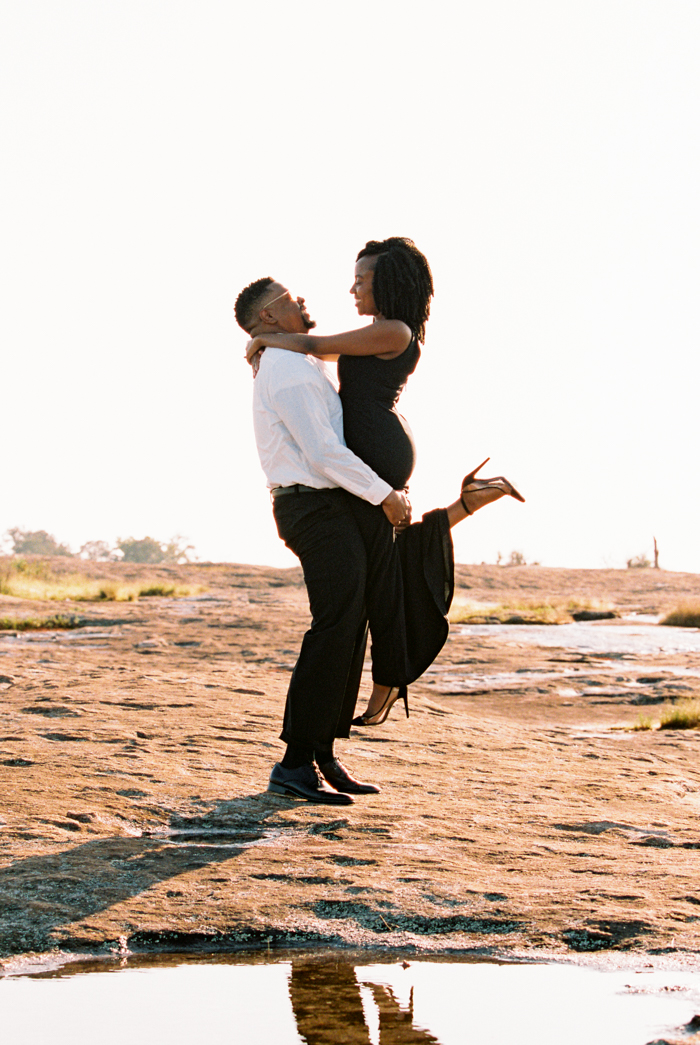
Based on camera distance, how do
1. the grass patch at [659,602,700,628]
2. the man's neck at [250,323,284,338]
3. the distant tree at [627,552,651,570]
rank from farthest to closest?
the distant tree at [627,552,651,570] → the grass patch at [659,602,700,628] → the man's neck at [250,323,284,338]

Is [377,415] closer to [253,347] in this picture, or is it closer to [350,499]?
→ [350,499]

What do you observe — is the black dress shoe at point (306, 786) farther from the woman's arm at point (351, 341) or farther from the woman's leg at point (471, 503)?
the woman's arm at point (351, 341)

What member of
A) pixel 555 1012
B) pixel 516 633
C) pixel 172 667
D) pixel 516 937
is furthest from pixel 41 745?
pixel 516 633

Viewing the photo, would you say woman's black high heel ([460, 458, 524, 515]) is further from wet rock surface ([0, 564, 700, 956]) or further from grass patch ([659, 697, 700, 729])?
grass patch ([659, 697, 700, 729])

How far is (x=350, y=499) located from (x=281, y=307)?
Answer: 2.62ft

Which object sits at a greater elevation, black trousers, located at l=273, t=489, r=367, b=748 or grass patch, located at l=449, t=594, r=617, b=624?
black trousers, located at l=273, t=489, r=367, b=748

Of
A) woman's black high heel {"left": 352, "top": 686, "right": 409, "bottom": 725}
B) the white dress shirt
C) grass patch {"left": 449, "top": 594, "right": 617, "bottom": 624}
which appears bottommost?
grass patch {"left": 449, "top": 594, "right": 617, "bottom": 624}

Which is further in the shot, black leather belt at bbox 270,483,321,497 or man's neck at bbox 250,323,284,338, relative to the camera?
man's neck at bbox 250,323,284,338

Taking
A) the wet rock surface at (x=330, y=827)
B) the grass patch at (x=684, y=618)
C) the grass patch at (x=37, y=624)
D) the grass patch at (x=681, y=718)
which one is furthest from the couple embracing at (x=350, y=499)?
the grass patch at (x=684, y=618)

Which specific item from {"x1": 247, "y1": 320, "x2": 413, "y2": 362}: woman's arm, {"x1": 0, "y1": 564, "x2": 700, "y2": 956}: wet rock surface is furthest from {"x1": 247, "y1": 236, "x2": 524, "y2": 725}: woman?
{"x1": 0, "y1": 564, "x2": 700, "y2": 956}: wet rock surface

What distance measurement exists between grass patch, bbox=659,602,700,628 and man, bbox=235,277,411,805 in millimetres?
11945

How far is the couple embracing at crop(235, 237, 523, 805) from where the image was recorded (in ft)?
13.0

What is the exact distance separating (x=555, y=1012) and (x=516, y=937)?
48cm

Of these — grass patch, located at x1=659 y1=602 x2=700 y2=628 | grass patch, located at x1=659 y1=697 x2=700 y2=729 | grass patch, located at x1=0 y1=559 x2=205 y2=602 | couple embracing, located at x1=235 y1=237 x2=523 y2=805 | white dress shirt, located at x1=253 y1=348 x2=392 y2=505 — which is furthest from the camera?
grass patch, located at x1=0 y1=559 x2=205 y2=602
